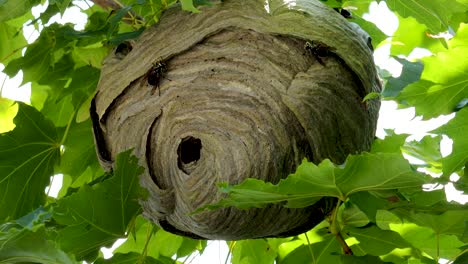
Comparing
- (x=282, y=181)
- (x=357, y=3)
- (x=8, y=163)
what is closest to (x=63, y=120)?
(x=8, y=163)

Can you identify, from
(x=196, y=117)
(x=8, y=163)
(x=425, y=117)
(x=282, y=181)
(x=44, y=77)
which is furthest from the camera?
(x=44, y=77)

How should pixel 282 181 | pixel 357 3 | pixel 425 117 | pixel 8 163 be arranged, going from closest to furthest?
pixel 282 181, pixel 425 117, pixel 8 163, pixel 357 3

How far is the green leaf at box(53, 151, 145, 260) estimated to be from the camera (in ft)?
6.14

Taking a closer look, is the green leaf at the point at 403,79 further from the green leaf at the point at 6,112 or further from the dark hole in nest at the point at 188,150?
the green leaf at the point at 6,112

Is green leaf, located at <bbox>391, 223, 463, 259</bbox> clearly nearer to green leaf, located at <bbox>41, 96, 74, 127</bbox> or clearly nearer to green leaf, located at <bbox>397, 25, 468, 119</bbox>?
green leaf, located at <bbox>397, 25, 468, 119</bbox>

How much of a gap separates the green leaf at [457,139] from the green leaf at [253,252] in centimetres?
81

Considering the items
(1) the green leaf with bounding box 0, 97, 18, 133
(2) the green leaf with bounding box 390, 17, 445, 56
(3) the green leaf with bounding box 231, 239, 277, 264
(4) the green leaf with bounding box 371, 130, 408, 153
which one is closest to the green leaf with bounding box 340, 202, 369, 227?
(4) the green leaf with bounding box 371, 130, 408, 153

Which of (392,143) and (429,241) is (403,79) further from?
(429,241)

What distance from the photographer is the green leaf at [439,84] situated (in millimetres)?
1807

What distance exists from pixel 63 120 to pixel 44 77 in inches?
6.1

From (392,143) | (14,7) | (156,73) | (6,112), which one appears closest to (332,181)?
(392,143)

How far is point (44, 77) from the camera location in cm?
252

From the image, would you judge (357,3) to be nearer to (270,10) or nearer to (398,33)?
(398,33)

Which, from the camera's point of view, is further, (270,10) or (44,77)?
(44,77)
